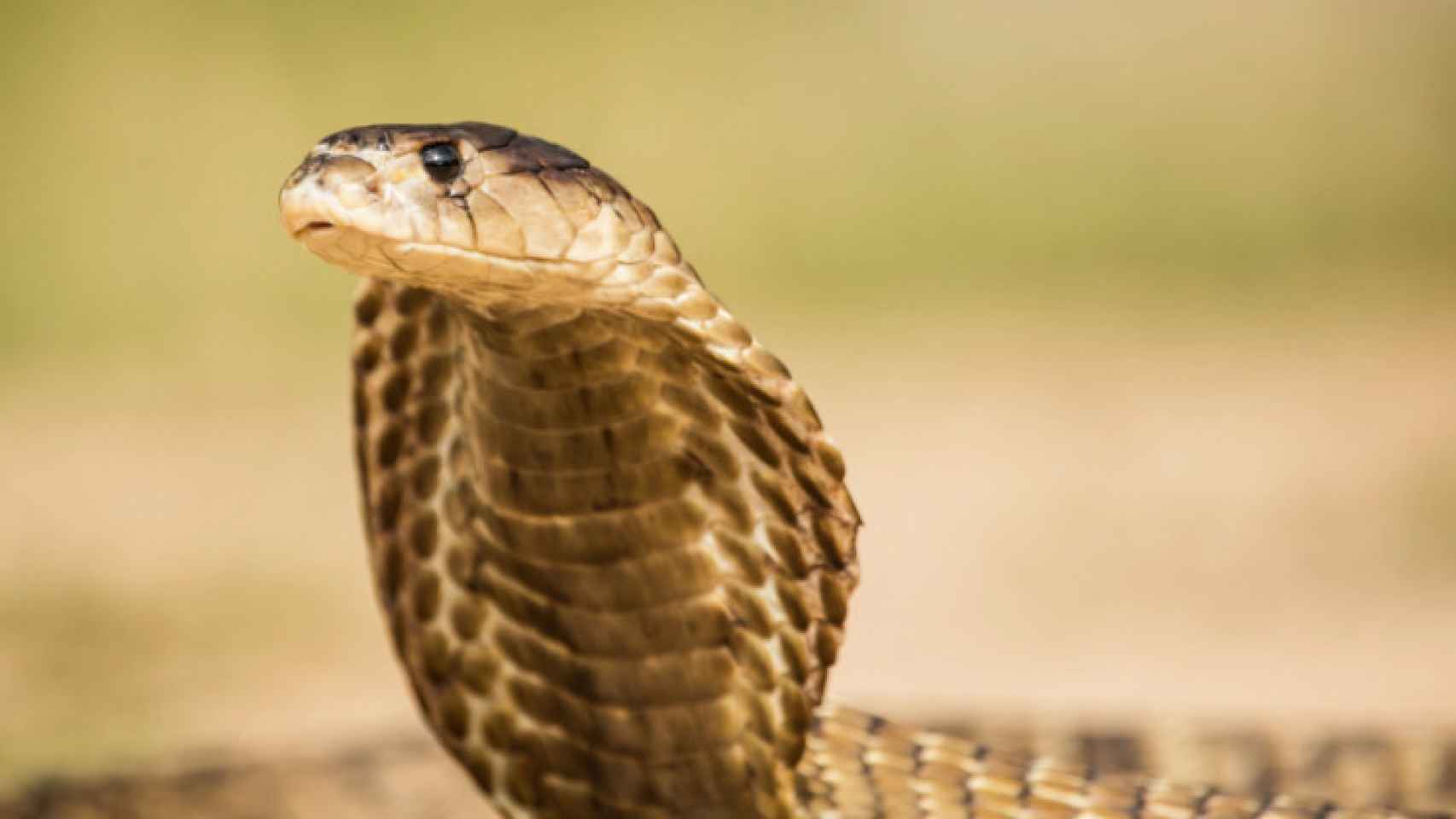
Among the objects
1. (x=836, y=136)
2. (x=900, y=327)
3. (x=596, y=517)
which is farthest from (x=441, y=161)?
(x=836, y=136)

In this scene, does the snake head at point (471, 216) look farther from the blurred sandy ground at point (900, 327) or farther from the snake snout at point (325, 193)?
the blurred sandy ground at point (900, 327)

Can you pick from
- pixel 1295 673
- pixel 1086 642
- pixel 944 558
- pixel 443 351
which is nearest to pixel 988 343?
pixel 944 558

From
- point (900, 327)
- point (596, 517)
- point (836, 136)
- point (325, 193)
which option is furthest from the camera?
point (836, 136)

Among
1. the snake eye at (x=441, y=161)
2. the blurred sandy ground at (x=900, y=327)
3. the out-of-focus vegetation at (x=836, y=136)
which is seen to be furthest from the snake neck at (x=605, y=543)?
the out-of-focus vegetation at (x=836, y=136)

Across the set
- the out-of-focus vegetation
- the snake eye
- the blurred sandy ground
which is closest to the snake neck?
the snake eye

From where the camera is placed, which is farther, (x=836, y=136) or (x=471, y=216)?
(x=836, y=136)

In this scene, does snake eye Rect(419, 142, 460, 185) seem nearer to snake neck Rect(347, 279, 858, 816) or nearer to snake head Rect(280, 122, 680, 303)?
snake head Rect(280, 122, 680, 303)

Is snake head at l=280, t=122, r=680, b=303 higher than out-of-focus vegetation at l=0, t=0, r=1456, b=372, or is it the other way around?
out-of-focus vegetation at l=0, t=0, r=1456, b=372

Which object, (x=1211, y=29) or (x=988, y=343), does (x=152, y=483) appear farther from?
(x=1211, y=29)

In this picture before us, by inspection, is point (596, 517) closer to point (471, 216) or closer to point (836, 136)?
point (471, 216)
